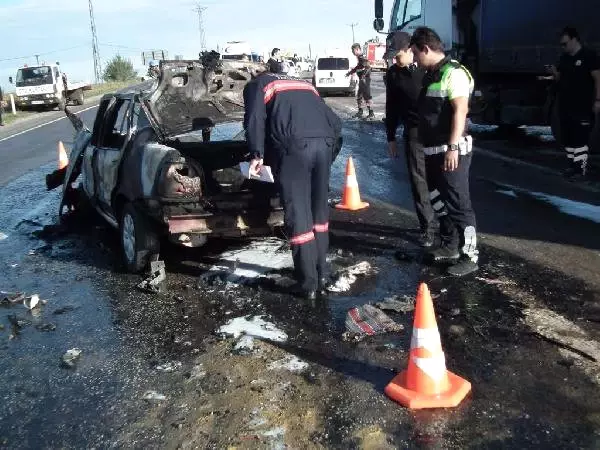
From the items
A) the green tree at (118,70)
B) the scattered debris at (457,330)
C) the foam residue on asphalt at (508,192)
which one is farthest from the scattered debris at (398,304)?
the green tree at (118,70)

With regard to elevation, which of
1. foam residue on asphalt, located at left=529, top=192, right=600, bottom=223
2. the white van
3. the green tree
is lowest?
foam residue on asphalt, located at left=529, top=192, right=600, bottom=223

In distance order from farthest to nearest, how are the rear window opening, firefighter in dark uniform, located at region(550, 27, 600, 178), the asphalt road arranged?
the rear window opening < firefighter in dark uniform, located at region(550, 27, 600, 178) < the asphalt road

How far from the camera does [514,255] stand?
5258mm

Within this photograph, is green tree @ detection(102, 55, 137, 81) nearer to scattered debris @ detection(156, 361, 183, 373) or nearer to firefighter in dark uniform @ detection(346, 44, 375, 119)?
firefighter in dark uniform @ detection(346, 44, 375, 119)

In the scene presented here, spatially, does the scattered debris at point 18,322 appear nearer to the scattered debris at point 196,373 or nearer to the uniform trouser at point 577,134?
the scattered debris at point 196,373

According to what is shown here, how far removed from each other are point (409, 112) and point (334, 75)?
2339 centimetres

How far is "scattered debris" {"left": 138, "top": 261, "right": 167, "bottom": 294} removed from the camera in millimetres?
4844

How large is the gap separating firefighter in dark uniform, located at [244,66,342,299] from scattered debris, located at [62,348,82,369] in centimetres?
162

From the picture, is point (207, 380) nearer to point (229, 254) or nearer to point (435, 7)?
point (229, 254)

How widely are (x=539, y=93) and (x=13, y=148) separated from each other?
12.9m

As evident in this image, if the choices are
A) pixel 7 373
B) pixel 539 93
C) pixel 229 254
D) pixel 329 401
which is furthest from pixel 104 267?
pixel 539 93

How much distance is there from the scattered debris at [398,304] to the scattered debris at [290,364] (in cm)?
91

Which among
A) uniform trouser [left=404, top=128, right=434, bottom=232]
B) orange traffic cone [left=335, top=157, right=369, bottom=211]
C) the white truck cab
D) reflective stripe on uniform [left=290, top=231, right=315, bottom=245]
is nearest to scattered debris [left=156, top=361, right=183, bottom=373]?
reflective stripe on uniform [left=290, top=231, right=315, bottom=245]

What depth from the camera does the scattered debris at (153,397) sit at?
3.23 metres
